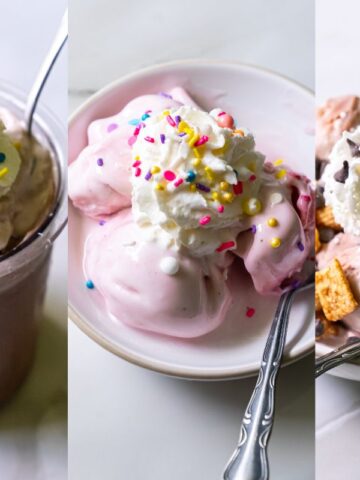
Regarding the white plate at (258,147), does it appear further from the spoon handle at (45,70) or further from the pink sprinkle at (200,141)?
the pink sprinkle at (200,141)

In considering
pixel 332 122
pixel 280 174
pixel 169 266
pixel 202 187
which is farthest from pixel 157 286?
pixel 332 122

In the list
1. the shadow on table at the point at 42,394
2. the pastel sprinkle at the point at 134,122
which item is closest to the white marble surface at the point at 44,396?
the shadow on table at the point at 42,394

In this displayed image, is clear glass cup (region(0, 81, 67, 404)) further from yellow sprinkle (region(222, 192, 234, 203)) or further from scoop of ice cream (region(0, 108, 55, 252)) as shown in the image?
yellow sprinkle (region(222, 192, 234, 203))

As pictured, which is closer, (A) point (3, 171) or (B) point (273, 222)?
(A) point (3, 171)

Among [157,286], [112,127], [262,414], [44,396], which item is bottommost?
[44,396]

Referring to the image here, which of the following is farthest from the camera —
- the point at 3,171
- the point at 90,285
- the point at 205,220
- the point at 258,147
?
the point at 258,147

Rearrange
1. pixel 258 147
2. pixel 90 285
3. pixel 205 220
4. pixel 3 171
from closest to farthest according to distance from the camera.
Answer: pixel 3 171
pixel 205 220
pixel 90 285
pixel 258 147

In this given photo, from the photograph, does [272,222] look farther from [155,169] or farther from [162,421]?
[162,421]

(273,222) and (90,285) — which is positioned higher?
(273,222)

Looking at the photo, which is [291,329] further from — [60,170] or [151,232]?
[60,170]
